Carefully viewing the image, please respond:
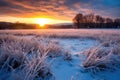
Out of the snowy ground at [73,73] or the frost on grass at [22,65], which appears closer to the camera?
the frost on grass at [22,65]

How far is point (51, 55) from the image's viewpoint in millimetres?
5238

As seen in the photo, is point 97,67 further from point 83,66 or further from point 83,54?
point 83,54

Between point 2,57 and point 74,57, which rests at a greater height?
point 2,57

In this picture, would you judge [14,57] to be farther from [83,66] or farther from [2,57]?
[83,66]

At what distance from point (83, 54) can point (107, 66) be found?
1.12m

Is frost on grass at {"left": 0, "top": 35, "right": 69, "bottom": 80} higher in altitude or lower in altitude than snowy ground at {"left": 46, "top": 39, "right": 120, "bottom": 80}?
higher

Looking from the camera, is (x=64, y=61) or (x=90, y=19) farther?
(x=90, y=19)

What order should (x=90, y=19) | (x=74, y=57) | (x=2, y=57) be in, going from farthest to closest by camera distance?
1. (x=90, y=19)
2. (x=74, y=57)
3. (x=2, y=57)

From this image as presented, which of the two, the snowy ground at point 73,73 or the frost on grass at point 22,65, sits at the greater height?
the frost on grass at point 22,65

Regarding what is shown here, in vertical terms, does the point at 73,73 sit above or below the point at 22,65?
below

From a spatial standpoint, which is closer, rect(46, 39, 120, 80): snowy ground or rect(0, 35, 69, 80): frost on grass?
rect(0, 35, 69, 80): frost on grass

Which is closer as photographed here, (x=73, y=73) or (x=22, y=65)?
(x=22, y=65)

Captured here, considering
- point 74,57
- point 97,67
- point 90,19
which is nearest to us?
point 97,67

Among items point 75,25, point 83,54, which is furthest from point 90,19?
point 83,54
